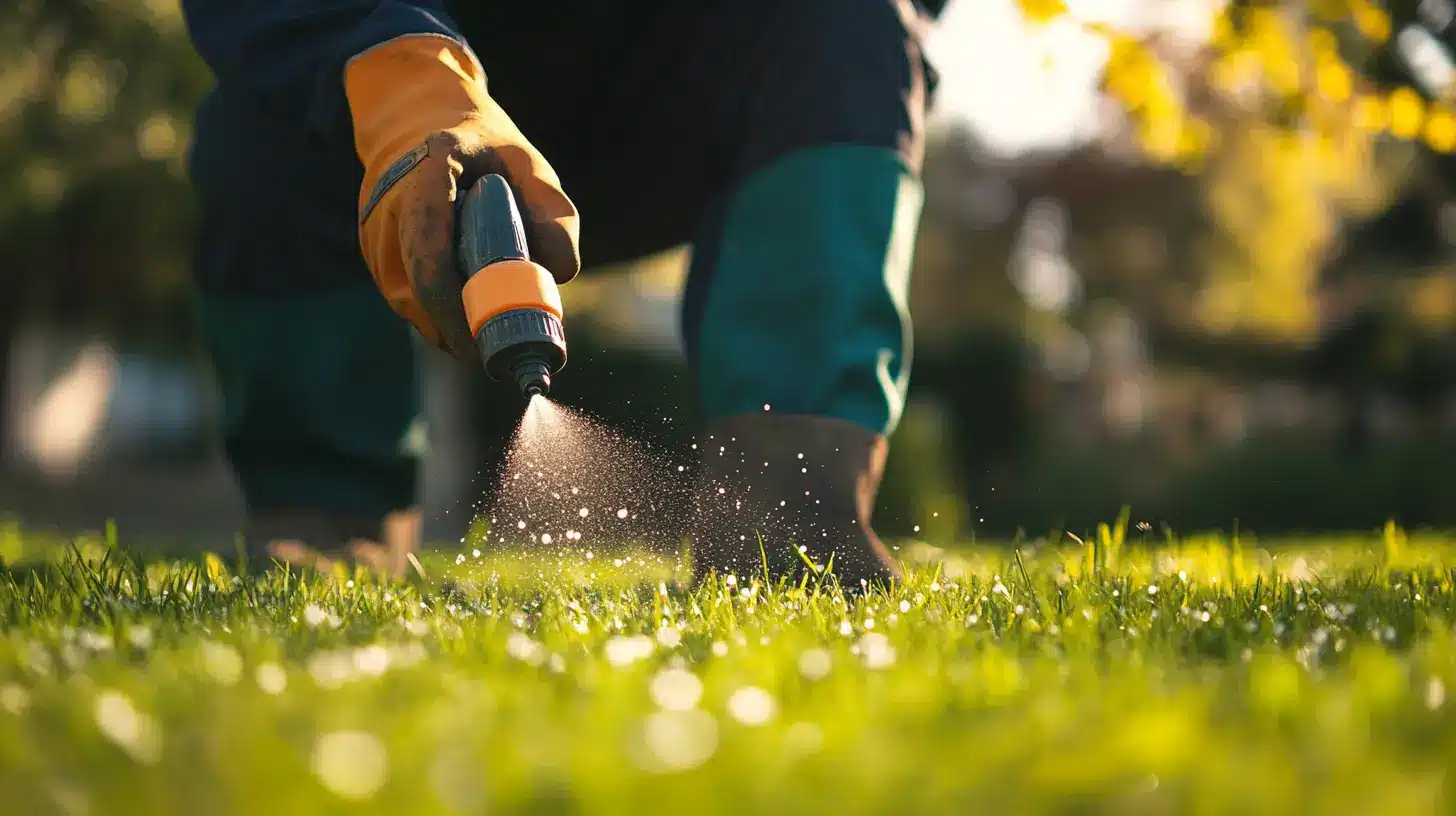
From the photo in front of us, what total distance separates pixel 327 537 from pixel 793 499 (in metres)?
1.53

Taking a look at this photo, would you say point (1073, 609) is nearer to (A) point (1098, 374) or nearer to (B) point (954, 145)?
(A) point (1098, 374)

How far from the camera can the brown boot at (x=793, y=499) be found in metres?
2.46

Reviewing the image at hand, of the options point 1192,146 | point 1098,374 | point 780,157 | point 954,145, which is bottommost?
point 1098,374

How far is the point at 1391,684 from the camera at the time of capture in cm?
131

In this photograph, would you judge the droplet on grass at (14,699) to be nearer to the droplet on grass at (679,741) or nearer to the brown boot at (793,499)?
the droplet on grass at (679,741)

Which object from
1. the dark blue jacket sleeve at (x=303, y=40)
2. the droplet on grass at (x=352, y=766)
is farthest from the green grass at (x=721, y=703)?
the dark blue jacket sleeve at (x=303, y=40)

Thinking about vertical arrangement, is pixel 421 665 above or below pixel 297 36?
below

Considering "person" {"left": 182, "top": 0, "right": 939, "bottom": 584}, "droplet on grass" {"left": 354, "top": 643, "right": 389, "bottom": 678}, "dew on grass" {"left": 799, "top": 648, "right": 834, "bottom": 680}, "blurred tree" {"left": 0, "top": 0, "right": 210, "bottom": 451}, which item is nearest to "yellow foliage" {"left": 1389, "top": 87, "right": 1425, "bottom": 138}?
"person" {"left": 182, "top": 0, "right": 939, "bottom": 584}

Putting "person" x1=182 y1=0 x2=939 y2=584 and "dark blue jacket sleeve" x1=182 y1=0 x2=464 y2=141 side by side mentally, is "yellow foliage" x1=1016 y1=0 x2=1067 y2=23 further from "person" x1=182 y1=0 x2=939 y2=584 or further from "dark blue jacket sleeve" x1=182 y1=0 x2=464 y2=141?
"dark blue jacket sleeve" x1=182 y1=0 x2=464 y2=141

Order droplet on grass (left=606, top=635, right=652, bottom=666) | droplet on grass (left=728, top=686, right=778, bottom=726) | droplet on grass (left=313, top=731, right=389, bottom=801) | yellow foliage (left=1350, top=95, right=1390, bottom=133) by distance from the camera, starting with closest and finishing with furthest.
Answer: droplet on grass (left=313, top=731, right=389, bottom=801) → droplet on grass (left=728, top=686, right=778, bottom=726) → droplet on grass (left=606, top=635, right=652, bottom=666) → yellow foliage (left=1350, top=95, right=1390, bottom=133)

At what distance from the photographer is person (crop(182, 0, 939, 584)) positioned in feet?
7.48

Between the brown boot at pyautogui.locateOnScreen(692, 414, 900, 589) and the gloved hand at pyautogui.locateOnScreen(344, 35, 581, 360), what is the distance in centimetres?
58

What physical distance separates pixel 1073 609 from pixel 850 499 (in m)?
0.54

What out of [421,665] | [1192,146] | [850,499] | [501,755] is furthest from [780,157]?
[1192,146]
